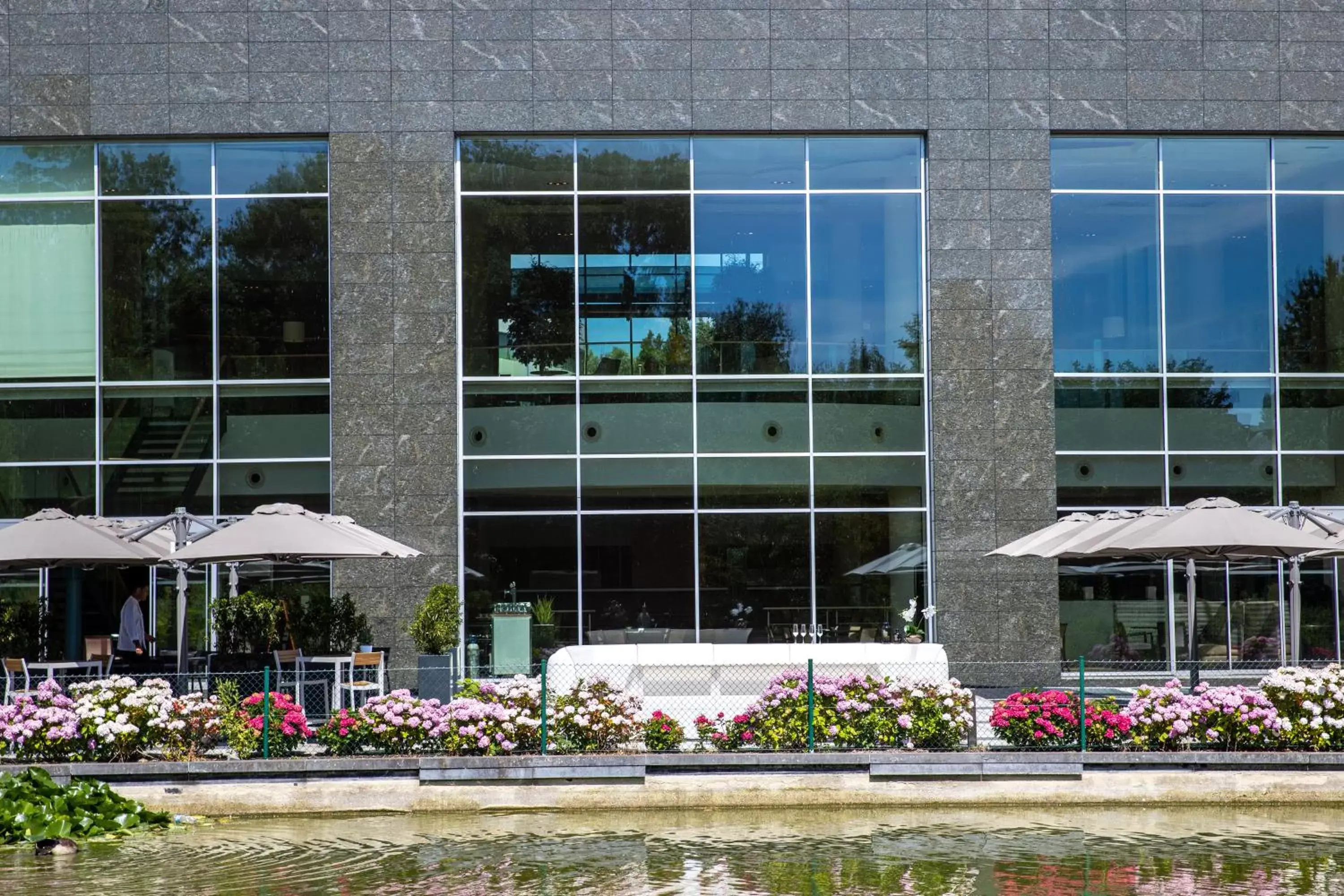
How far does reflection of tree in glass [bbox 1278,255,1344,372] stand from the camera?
940 inches

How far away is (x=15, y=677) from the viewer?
1950cm

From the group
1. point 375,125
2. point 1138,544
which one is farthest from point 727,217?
point 1138,544

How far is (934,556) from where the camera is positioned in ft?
76.7

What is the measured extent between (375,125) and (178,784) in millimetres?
11881

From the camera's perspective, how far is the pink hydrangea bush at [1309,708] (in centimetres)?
1555

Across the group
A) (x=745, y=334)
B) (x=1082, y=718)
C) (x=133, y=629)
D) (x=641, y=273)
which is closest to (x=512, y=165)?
(x=641, y=273)

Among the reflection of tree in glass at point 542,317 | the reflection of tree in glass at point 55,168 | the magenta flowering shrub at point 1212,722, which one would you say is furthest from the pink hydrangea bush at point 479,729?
the reflection of tree in glass at point 55,168

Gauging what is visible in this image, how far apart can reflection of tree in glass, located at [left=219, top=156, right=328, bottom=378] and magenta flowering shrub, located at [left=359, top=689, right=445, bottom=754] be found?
30.5 feet

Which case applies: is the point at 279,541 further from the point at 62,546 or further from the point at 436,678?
the point at 436,678

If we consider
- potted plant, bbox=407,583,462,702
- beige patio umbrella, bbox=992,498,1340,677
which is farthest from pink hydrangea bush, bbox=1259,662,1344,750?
potted plant, bbox=407,583,462,702

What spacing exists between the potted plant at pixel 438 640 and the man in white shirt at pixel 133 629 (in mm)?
3404

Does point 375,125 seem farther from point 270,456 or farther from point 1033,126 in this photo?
point 1033,126

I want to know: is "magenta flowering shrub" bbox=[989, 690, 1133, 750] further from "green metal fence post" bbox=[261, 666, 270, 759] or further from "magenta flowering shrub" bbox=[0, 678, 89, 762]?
"magenta flowering shrub" bbox=[0, 678, 89, 762]

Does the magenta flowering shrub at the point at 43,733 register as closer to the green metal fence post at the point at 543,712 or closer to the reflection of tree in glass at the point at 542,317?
the green metal fence post at the point at 543,712
